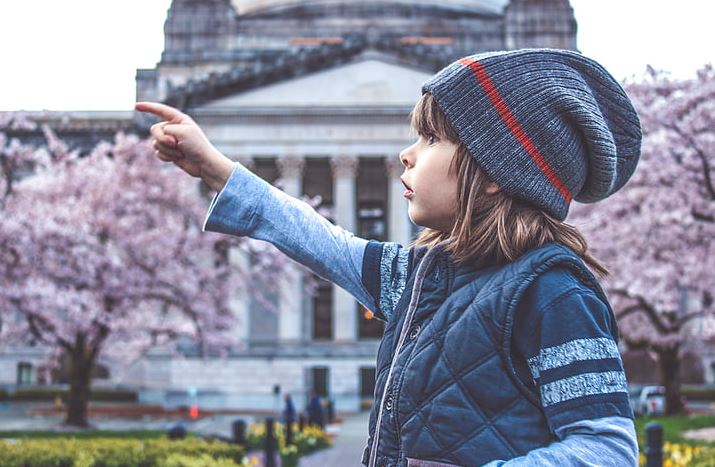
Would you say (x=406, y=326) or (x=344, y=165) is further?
(x=344, y=165)

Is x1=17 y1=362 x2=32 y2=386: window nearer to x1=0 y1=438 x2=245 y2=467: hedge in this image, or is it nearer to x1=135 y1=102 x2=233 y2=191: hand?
x1=0 y1=438 x2=245 y2=467: hedge

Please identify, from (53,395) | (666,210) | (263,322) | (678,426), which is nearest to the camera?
(666,210)

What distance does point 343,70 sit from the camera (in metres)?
52.3

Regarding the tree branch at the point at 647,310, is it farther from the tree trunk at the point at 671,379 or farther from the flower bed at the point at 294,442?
the flower bed at the point at 294,442

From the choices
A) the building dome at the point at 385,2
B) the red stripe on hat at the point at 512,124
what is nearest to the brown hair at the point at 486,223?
the red stripe on hat at the point at 512,124

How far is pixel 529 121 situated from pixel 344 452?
23.7 meters

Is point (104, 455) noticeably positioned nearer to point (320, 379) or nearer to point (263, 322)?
point (320, 379)

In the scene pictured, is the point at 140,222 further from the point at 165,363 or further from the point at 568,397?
the point at 568,397

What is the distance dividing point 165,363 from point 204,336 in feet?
69.2

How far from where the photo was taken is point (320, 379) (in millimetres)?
49375

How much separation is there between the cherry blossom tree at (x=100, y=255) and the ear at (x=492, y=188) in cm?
2438

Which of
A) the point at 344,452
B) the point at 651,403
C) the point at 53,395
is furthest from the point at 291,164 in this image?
the point at 344,452

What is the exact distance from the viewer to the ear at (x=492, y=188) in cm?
284

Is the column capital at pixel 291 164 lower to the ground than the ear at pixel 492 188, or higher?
higher
